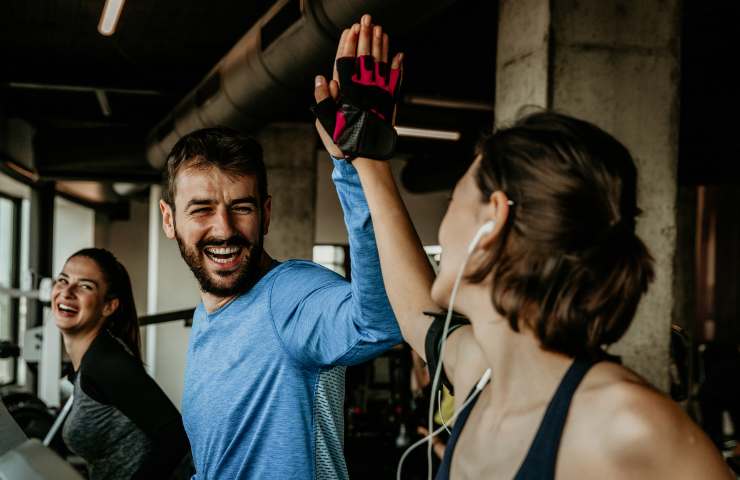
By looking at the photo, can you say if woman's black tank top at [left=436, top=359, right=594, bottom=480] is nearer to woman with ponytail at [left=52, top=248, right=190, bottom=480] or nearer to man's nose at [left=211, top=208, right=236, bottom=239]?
man's nose at [left=211, top=208, right=236, bottom=239]

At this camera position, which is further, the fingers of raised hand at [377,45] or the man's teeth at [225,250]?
the man's teeth at [225,250]

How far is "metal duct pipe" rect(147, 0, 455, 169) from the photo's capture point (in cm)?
312

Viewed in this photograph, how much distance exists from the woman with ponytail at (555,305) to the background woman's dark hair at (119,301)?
2273mm

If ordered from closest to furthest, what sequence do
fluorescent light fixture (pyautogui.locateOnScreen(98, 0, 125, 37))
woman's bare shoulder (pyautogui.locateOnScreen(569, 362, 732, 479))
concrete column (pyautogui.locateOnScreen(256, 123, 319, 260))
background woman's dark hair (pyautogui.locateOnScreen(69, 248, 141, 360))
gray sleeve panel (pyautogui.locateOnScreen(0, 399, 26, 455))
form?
woman's bare shoulder (pyautogui.locateOnScreen(569, 362, 732, 479)) < gray sleeve panel (pyautogui.locateOnScreen(0, 399, 26, 455)) < background woman's dark hair (pyautogui.locateOnScreen(69, 248, 141, 360)) < fluorescent light fixture (pyautogui.locateOnScreen(98, 0, 125, 37)) < concrete column (pyautogui.locateOnScreen(256, 123, 319, 260))

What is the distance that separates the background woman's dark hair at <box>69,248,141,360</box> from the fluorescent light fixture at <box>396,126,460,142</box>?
5.37 m

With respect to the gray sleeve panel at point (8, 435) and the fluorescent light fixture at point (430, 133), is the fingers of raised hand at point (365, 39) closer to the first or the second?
the gray sleeve panel at point (8, 435)

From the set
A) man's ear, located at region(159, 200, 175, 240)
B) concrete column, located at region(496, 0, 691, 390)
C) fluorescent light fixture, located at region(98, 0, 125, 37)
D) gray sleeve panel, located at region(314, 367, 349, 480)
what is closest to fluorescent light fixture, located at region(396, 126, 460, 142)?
fluorescent light fixture, located at region(98, 0, 125, 37)

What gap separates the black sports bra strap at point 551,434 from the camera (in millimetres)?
867

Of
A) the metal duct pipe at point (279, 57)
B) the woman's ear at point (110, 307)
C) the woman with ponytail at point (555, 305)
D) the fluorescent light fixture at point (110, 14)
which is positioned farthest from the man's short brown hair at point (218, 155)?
the fluorescent light fixture at point (110, 14)

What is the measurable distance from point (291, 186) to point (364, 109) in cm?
749

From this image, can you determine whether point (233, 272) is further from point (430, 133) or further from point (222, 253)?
point (430, 133)

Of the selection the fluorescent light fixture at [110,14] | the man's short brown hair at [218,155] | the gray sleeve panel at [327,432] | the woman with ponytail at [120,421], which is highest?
the fluorescent light fixture at [110,14]

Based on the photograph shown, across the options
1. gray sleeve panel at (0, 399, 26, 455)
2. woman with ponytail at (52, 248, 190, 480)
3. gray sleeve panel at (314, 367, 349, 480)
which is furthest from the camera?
woman with ponytail at (52, 248, 190, 480)

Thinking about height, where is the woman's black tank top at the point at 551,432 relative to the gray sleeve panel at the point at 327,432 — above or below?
above
